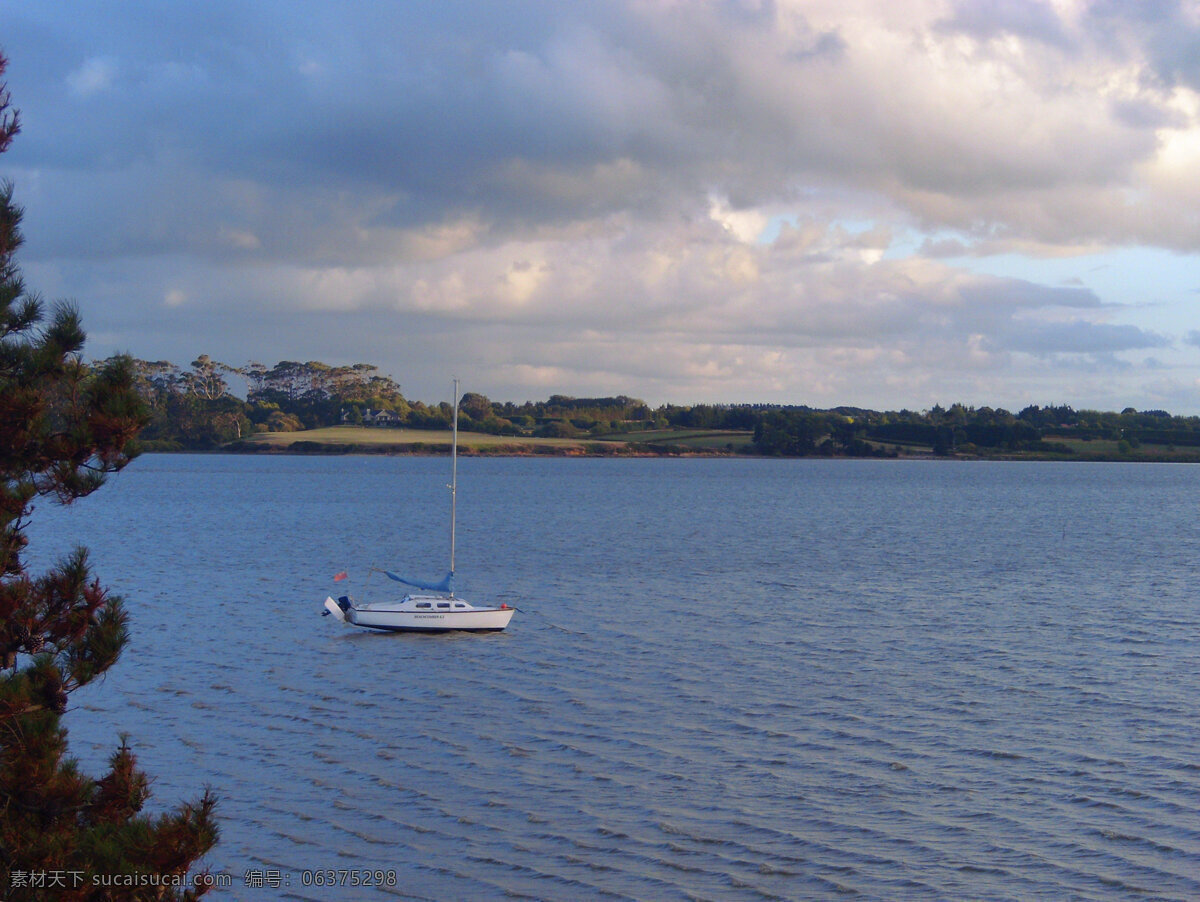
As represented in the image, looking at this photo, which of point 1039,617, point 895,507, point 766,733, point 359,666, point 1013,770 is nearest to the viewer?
point 1013,770

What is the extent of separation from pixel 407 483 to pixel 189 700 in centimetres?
12779

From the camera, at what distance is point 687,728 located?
68.6 ft

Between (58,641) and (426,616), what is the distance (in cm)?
2367

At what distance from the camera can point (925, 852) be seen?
14.7 metres

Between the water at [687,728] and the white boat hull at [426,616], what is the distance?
1.68 feet

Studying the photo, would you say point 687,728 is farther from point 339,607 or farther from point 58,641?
point 339,607

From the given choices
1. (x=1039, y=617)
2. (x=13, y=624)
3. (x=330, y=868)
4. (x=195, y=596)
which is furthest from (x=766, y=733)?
(x=195, y=596)

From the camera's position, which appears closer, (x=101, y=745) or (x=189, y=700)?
(x=101, y=745)

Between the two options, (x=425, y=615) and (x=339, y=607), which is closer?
(x=425, y=615)

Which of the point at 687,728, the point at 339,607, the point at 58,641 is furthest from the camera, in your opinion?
the point at 339,607

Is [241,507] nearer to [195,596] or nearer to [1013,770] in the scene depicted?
[195,596]

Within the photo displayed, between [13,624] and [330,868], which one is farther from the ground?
[13,624]

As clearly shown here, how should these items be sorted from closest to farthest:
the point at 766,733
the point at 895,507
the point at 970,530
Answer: the point at 766,733
the point at 970,530
the point at 895,507

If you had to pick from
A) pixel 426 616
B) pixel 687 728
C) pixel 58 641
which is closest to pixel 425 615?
pixel 426 616
